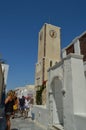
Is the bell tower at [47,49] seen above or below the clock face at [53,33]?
below

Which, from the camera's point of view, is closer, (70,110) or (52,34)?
(70,110)

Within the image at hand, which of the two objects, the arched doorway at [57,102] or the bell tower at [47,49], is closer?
the arched doorway at [57,102]

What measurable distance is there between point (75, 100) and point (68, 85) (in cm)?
82

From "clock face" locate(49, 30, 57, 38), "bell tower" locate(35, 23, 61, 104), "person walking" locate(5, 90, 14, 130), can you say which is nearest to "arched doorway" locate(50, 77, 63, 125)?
"person walking" locate(5, 90, 14, 130)

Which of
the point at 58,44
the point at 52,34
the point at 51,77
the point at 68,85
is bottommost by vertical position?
the point at 68,85

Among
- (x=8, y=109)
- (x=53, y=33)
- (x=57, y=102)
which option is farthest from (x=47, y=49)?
(x=8, y=109)

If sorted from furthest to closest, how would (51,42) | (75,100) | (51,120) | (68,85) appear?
(51,42), (51,120), (68,85), (75,100)

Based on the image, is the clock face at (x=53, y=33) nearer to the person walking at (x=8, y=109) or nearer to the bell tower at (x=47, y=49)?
the bell tower at (x=47, y=49)

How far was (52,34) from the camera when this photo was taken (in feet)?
132

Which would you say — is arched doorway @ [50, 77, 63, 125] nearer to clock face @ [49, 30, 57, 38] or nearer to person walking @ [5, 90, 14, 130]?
person walking @ [5, 90, 14, 130]

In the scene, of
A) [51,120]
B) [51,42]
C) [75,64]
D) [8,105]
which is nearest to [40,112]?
[51,120]

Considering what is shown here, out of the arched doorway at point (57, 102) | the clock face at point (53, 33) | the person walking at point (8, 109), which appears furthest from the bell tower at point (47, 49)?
the person walking at point (8, 109)

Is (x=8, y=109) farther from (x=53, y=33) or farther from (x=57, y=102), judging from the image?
(x=53, y=33)

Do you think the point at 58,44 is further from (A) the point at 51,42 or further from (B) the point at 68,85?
(B) the point at 68,85
